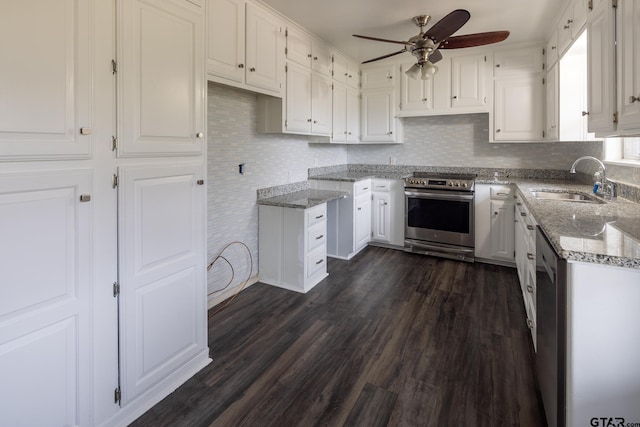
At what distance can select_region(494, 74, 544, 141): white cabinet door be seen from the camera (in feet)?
12.1

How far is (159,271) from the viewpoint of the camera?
1.75 m

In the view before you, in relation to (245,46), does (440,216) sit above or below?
below

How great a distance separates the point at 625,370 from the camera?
1232 mm

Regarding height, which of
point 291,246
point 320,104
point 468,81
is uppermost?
point 468,81

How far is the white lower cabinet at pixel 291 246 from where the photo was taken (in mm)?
3148

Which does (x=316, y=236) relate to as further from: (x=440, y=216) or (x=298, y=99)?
(x=440, y=216)

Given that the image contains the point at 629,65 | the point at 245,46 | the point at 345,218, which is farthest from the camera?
the point at 345,218

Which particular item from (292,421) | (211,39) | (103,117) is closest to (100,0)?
(103,117)

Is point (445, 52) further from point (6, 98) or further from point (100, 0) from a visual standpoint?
point (6, 98)

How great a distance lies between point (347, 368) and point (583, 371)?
1179mm

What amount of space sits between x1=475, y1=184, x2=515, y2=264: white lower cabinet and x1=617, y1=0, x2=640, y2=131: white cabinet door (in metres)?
2.13

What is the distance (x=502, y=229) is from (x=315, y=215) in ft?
6.81

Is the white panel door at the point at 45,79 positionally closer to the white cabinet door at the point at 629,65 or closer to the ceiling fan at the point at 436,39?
the ceiling fan at the point at 436,39

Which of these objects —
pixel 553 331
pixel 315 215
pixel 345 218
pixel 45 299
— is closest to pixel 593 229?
Result: pixel 553 331
